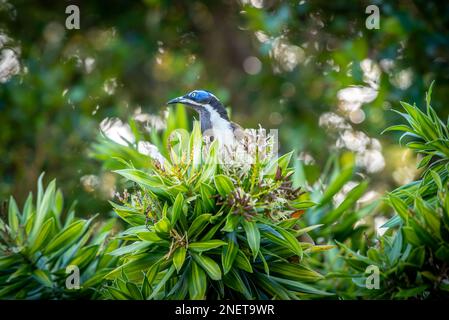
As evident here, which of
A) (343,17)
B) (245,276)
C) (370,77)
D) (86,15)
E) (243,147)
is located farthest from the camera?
(86,15)

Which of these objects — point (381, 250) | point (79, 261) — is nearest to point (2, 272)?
point (79, 261)

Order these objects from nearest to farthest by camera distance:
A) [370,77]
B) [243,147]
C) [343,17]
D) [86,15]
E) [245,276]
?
[243,147] < [245,276] < [370,77] < [343,17] < [86,15]

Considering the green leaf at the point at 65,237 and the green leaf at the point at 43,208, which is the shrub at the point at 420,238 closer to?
the green leaf at the point at 65,237

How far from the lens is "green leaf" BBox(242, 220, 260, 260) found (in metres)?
1.97

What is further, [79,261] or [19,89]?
[19,89]

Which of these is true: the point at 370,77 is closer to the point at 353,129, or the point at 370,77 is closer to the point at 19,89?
the point at 353,129

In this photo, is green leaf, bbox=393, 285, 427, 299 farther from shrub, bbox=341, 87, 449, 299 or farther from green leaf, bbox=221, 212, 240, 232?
Result: green leaf, bbox=221, 212, 240, 232

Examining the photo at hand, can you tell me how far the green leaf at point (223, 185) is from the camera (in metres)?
2.01

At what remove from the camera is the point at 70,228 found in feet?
8.77

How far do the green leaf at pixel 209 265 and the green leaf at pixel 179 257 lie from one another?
2.0 inches

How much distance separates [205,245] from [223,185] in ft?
0.67

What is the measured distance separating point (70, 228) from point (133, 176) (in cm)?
72

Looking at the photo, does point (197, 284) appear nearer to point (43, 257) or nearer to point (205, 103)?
point (43, 257)

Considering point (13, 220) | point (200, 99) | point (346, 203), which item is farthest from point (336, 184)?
point (13, 220)
